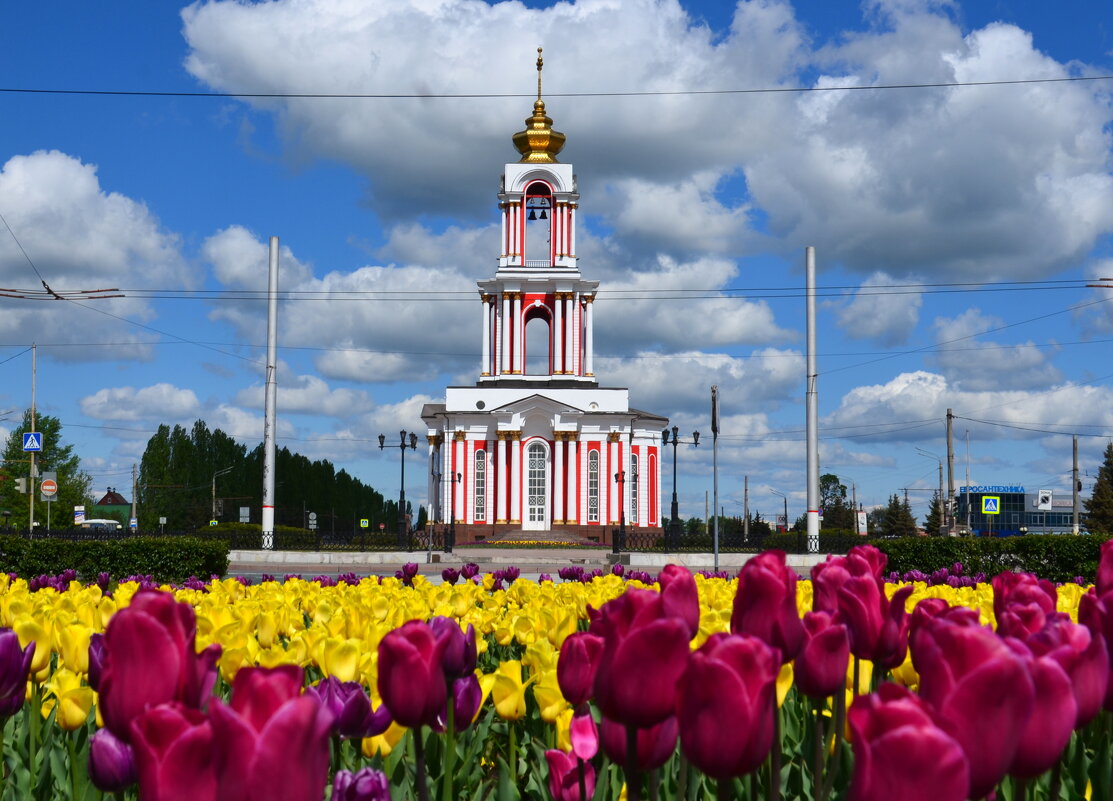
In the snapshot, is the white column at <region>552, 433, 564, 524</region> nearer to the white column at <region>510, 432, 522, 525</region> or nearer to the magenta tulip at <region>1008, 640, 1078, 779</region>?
the white column at <region>510, 432, 522, 525</region>

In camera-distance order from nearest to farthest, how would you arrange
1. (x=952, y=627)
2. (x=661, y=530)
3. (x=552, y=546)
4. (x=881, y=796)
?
(x=881, y=796) → (x=952, y=627) → (x=552, y=546) → (x=661, y=530)

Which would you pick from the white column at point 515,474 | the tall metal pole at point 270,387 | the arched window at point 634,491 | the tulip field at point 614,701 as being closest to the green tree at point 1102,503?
the arched window at point 634,491

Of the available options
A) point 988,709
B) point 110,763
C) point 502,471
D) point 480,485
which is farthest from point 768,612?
point 480,485

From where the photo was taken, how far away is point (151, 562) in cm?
1914

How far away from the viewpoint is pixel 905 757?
1.18 m

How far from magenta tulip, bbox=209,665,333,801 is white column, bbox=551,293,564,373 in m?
57.0

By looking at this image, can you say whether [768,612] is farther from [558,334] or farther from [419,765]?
[558,334]

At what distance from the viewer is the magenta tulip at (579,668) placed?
7.44 ft

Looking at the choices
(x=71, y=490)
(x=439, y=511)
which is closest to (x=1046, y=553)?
(x=439, y=511)

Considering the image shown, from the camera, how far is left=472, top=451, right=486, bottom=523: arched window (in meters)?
55.5

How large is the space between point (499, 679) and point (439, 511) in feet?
180

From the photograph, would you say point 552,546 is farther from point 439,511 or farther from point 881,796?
point 881,796

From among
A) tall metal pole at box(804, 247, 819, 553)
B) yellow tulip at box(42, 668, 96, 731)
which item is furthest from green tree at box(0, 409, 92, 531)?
yellow tulip at box(42, 668, 96, 731)

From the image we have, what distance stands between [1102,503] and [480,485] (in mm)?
43847
